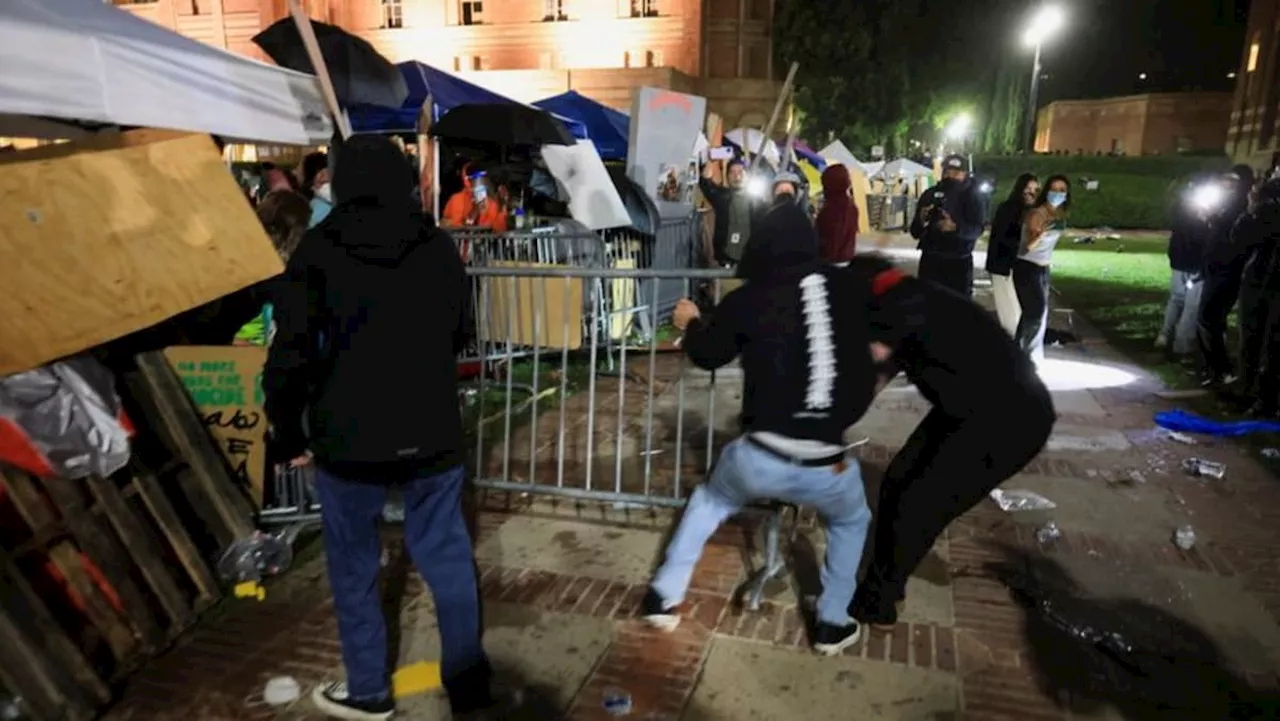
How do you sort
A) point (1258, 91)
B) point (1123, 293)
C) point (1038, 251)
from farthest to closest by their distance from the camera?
point (1258, 91) → point (1123, 293) → point (1038, 251)

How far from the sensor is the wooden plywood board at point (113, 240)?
3199 mm

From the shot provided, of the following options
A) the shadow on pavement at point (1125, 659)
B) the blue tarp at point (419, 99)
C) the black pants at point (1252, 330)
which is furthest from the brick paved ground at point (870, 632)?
the blue tarp at point (419, 99)

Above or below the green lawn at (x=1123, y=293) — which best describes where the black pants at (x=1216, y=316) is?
above

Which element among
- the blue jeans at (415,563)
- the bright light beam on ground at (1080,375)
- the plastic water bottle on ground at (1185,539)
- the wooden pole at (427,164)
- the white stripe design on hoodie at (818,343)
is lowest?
the plastic water bottle on ground at (1185,539)

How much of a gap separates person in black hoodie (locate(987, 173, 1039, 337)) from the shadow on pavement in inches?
166

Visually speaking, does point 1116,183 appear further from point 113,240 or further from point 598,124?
point 113,240

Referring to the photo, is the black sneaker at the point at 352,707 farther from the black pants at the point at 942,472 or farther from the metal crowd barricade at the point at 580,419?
the black pants at the point at 942,472

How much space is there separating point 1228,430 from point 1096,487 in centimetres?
184

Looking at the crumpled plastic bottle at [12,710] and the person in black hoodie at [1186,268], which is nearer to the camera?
the crumpled plastic bottle at [12,710]

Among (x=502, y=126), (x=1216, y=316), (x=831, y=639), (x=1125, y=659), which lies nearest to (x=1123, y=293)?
(x=1216, y=316)

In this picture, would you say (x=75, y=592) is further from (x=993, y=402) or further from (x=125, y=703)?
(x=993, y=402)

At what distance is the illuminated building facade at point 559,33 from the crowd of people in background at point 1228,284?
3659cm

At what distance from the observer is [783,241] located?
2953 millimetres

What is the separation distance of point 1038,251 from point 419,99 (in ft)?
26.8
